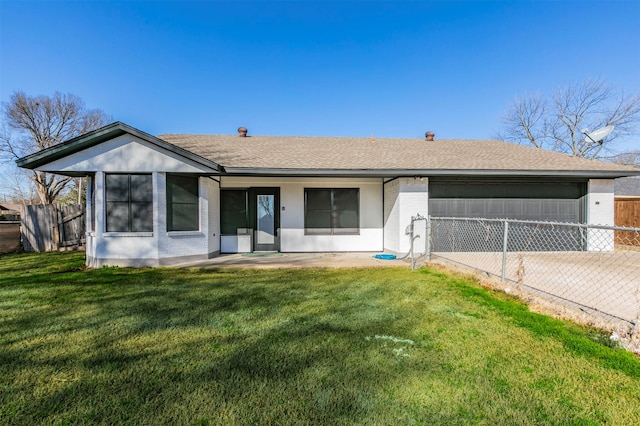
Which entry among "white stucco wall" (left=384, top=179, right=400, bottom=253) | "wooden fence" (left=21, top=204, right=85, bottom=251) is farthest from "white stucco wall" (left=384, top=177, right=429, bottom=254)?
"wooden fence" (left=21, top=204, right=85, bottom=251)

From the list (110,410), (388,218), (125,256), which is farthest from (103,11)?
(110,410)

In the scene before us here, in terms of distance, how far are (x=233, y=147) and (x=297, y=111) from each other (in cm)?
863

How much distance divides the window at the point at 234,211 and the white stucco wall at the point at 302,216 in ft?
1.00

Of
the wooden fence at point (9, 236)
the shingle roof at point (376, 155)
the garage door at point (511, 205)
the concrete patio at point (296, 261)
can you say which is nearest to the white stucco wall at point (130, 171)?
the concrete patio at point (296, 261)

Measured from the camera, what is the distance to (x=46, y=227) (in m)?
10.8

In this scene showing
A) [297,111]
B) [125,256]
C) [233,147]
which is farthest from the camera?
[297,111]

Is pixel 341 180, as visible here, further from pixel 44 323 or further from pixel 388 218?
pixel 44 323

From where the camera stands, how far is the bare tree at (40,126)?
22828 millimetres

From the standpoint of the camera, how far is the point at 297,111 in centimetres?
1806

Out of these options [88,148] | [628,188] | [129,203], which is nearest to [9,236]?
[88,148]

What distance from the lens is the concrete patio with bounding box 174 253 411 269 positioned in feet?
24.6

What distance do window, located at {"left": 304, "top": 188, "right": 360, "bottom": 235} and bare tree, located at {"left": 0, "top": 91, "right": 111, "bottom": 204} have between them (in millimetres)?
24381

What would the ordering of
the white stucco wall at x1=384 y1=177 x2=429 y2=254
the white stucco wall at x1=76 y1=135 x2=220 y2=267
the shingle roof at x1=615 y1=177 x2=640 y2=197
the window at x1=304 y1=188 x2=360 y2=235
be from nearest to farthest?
1. the white stucco wall at x1=76 y1=135 x2=220 y2=267
2. the white stucco wall at x1=384 y1=177 x2=429 y2=254
3. the window at x1=304 y1=188 x2=360 y2=235
4. the shingle roof at x1=615 y1=177 x2=640 y2=197

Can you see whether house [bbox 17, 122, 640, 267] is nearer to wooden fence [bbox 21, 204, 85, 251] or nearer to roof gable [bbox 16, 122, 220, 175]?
roof gable [bbox 16, 122, 220, 175]
